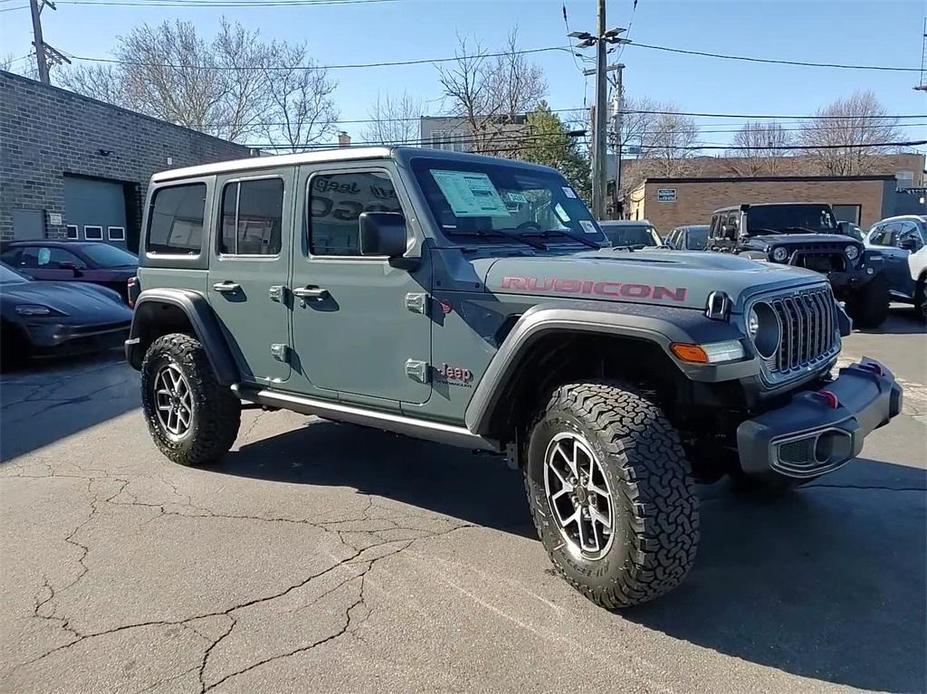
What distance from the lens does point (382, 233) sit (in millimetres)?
3355

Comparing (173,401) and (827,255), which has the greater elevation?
(827,255)

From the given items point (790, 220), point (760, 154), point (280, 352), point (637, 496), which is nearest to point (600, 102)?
point (790, 220)

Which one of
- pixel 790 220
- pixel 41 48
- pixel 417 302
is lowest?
pixel 417 302

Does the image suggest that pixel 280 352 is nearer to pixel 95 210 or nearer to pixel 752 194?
pixel 95 210

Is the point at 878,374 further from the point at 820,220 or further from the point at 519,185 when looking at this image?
the point at 820,220

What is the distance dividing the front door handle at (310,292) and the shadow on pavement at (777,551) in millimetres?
1255

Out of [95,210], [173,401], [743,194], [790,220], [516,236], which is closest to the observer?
[516,236]

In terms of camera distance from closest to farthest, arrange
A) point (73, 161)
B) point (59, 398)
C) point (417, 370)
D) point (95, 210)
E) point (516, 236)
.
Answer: point (417, 370) → point (516, 236) → point (59, 398) → point (73, 161) → point (95, 210)

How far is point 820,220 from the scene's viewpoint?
39.6 ft

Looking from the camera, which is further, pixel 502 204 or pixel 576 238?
pixel 576 238

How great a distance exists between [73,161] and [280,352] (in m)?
15.9

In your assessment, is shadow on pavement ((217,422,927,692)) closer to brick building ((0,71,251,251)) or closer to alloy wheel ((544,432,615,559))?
alloy wheel ((544,432,615,559))

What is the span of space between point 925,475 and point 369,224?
3.78 meters

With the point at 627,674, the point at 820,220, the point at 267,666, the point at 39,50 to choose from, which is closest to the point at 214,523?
the point at 267,666
